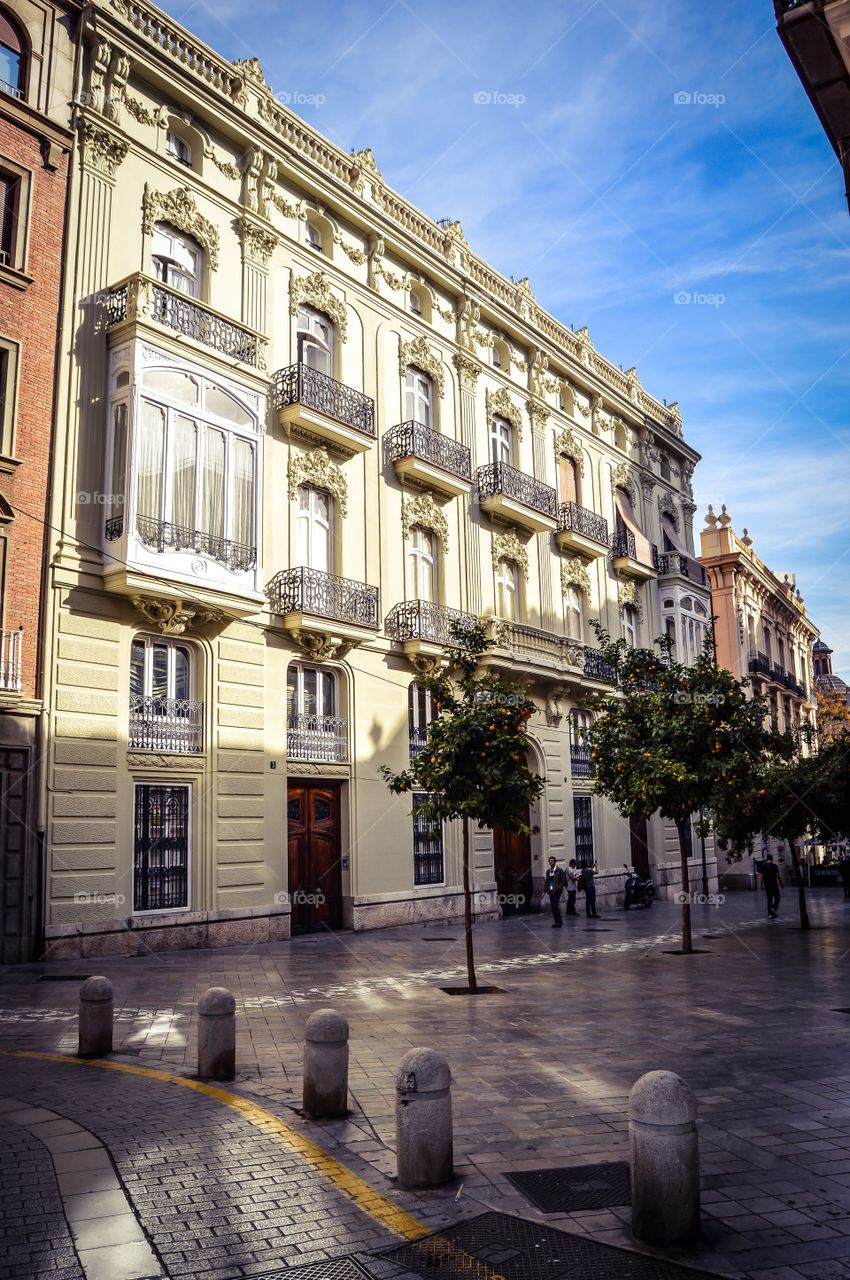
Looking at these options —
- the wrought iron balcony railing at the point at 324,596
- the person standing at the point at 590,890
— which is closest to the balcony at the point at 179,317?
the wrought iron balcony railing at the point at 324,596

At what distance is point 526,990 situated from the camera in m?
13.3

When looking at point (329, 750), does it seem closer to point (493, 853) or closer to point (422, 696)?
point (422, 696)

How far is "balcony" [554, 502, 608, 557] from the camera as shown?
1240 inches

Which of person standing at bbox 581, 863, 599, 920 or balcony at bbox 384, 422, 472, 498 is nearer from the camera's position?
balcony at bbox 384, 422, 472, 498

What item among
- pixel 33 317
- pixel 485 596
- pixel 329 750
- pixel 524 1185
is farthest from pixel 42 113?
pixel 524 1185

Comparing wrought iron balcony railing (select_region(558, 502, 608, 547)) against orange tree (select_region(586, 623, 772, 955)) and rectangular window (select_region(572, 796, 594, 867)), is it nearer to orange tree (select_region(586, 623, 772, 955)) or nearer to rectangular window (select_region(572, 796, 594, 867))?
rectangular window (select_region(572, 796, 594, 867))

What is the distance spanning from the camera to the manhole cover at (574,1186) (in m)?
5.29

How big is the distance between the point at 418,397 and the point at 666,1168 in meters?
24.2

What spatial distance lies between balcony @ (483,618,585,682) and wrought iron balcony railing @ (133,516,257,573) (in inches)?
344

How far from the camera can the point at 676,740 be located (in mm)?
17484

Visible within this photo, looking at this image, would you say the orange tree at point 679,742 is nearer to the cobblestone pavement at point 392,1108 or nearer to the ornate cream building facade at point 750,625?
the cobblestone pavement at point 392,1108

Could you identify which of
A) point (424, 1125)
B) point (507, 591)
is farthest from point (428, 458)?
point (424, 1125)

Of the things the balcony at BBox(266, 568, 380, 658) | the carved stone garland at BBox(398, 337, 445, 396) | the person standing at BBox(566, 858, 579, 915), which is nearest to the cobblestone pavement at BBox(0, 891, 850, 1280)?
the balcony at BBox(266, 568, 380, 658)

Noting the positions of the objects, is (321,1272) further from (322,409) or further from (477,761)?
(322,409)
